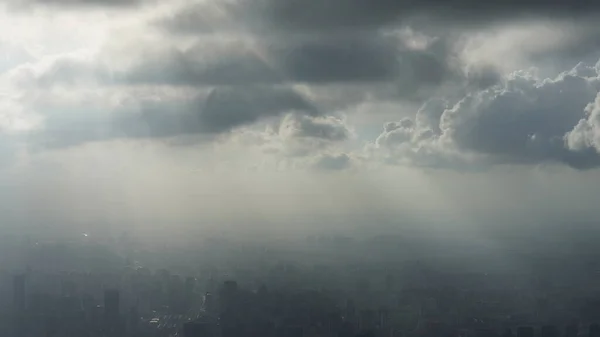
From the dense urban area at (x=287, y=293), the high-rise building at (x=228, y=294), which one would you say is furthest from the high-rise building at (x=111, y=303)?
the high-rise building at (x=228, y=294)

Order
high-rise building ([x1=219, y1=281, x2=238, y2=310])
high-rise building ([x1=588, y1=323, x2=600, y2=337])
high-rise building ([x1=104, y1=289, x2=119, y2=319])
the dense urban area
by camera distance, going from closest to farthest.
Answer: high-rise building ([x1=588, y1=323, x2=600, y2=337])
the dense urban area
high-rise building ([x1=104, y1=289, x2=119, y2=319])
high-rise building ([x1=219, y1=281, x2=238, y2=310])

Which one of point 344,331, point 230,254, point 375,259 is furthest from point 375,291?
point 230,254

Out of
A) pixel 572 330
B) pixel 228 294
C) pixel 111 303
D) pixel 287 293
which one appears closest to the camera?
pixel 572 330

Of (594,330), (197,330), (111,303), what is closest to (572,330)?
(594,330)

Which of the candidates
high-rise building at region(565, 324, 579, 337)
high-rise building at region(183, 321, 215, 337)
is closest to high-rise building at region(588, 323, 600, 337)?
high-rise building at region(565, 324, 579, 337)

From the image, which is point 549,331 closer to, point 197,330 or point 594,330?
point 594,330

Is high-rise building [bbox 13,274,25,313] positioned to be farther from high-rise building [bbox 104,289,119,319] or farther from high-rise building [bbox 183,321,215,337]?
high-rise building [bbox 183,321,215,337]

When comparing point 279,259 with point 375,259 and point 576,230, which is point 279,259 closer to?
point 375,259

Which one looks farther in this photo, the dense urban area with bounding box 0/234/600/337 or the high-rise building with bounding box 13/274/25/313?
the high-rise building with bounding box 13/274/25/313
